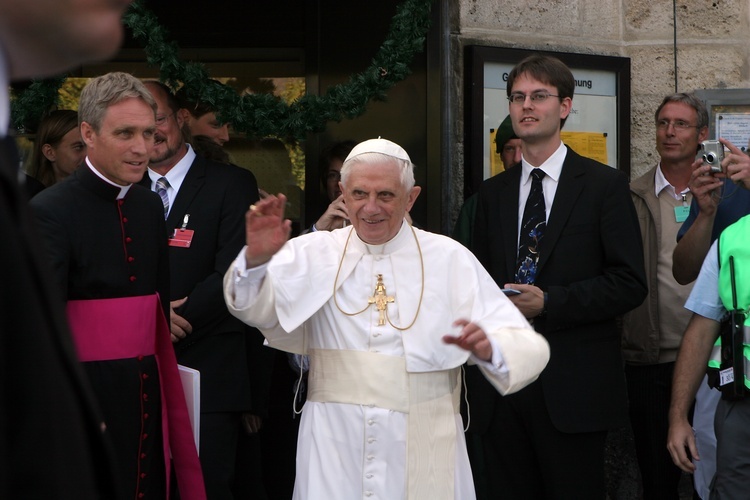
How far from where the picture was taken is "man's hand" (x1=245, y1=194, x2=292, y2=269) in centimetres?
359

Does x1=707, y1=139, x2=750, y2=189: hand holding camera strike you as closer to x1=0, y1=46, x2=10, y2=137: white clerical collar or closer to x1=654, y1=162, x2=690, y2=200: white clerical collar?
x1=654, y1=162, x2=690, y2=200: white clerical collar

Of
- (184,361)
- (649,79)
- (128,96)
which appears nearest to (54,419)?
(128,96)

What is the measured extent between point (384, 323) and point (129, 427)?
40.3 inches

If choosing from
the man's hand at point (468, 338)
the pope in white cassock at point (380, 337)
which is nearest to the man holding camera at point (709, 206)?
the pope in white cassock at point (380, 337)

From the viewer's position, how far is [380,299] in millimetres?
4117

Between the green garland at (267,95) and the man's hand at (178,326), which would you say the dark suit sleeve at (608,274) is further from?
the man's hand at (178,326)

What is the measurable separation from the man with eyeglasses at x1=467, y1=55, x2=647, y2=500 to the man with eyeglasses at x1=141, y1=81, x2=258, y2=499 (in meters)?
1.12

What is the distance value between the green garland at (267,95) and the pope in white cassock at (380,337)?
4.69 ft

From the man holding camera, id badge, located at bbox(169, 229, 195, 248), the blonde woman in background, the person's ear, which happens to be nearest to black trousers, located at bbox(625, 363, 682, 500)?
the man holding camera

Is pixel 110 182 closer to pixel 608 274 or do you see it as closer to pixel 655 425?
pixel 608 274

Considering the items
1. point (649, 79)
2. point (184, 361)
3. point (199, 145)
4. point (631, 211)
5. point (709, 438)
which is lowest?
point (709, 438)

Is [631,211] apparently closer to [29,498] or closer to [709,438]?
[709,438]

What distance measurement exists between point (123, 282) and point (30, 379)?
280 cm

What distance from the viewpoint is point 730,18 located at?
6.79 metres
